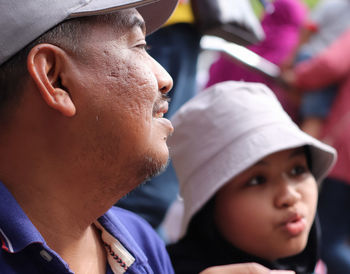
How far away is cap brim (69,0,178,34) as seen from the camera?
1.10 meters

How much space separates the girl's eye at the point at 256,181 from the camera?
5.91 ft

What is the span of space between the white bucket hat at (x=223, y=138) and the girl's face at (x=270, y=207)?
0.07 m

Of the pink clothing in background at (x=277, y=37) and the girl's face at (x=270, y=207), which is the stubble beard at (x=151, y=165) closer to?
the girl's face at (x=270, y=207)

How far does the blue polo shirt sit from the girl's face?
0.37 meters

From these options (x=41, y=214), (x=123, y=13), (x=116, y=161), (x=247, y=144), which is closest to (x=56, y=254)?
(x=41, y=214)

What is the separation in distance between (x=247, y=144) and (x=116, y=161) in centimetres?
72

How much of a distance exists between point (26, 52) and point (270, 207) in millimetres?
999

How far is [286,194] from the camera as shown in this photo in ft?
5.66

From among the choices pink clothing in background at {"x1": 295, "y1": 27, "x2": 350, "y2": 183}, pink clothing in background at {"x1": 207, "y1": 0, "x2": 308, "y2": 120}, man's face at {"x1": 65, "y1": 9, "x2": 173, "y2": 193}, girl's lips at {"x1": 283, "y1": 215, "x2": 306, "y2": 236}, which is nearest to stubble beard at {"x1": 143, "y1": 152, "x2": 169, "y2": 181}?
man's face at {"x1": 65, "y1": 9, "x2": 173, "y2": 193}

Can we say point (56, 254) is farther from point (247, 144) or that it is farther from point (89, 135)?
point (247, 144)

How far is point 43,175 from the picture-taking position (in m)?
1.13

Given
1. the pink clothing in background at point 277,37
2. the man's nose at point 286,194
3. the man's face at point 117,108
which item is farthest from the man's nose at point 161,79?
the pink clothing in background at point 277,37

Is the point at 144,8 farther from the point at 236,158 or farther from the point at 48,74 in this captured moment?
the point at 236,158

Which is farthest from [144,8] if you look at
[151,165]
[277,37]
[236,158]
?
[277,37]
